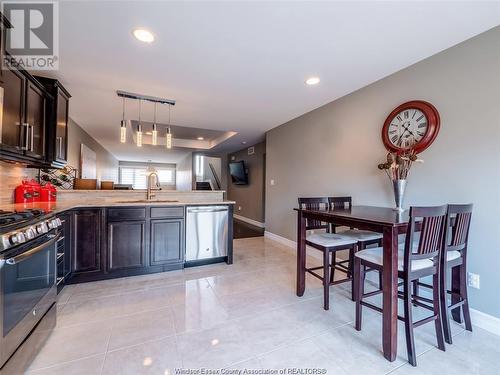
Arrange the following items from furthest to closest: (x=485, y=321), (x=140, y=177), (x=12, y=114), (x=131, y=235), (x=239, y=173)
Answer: (x=140, y=177) → (x=239, y=173) → (x=131, y=235) → (x=12, y=114) → (x=485, y=321)

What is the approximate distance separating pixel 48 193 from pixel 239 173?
4755 millimetres

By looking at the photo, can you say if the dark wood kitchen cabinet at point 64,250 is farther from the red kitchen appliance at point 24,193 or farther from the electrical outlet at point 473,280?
the electrical outlet at point 473,280

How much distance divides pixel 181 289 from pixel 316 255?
83.0 inches

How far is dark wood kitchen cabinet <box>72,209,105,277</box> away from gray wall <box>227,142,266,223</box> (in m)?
4.14

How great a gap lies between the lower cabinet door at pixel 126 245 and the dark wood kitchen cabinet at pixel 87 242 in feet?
0.34

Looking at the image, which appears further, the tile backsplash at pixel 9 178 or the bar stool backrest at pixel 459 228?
Result: the tile backsplash at pixel 9 178

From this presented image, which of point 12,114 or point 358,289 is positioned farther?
point 12,114

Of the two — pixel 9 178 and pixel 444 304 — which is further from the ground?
pixel 9 178

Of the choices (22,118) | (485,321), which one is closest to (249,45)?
(22,118)

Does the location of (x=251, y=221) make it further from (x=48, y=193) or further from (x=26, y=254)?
(x=26, y=254)

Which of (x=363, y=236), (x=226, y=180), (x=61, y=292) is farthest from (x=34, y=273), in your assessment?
(x=226, y=180)

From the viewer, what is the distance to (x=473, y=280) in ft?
6.37

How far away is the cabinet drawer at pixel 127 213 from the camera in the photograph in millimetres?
2682

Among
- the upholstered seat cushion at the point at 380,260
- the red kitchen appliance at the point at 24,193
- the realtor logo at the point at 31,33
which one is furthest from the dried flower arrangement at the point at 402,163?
the red kitchen appliance at the point at 24,193
